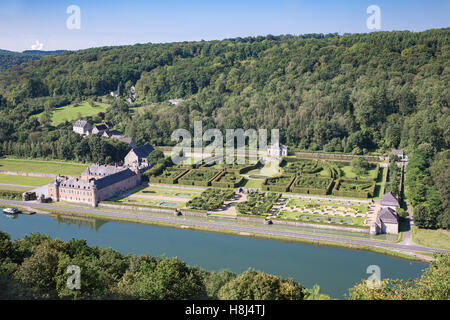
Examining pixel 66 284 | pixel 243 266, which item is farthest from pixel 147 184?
pixel 66 284

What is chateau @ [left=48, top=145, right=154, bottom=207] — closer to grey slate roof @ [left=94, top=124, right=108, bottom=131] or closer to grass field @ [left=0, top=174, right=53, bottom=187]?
grass field @ [left=0, top=174, right=53, bottom=187]

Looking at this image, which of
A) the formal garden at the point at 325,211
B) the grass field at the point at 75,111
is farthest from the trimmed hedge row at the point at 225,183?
the grass field at the point at 75,111

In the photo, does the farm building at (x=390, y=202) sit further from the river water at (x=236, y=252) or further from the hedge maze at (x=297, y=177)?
the river water at (x=236, y=252)

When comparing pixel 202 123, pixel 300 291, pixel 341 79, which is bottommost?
pixel 300 291

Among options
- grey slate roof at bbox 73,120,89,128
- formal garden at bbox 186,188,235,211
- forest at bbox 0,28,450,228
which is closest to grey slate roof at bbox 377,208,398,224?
forest at bbox 0,28,450,228

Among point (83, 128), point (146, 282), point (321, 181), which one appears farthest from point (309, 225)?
point (83, 128)

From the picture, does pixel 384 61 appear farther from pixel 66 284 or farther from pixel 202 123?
pixel 66 284
